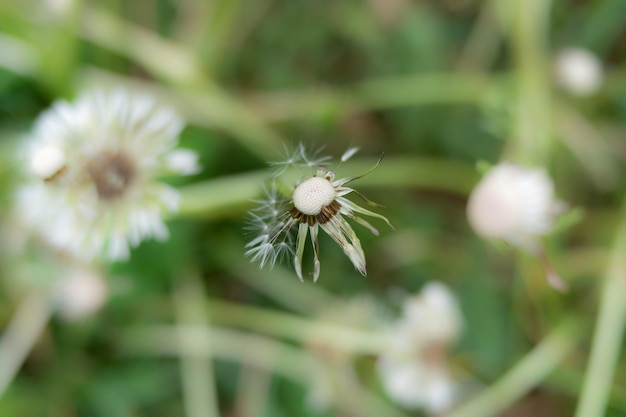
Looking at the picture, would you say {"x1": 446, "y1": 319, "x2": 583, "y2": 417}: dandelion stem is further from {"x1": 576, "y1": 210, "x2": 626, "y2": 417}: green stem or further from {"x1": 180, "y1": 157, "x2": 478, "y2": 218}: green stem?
{"x1": 180, "y1": 157, "x2": 478, "y2": 218}: green stem

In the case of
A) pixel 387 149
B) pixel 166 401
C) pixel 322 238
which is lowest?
pixel 166 401

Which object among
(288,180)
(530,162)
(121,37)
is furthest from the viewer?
(121,37)

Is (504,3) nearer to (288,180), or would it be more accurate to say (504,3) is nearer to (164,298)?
(288,180)

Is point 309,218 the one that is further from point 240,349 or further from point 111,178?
point 240,349

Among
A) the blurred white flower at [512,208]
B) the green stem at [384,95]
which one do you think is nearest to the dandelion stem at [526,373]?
the blurred white flower at [512,208]

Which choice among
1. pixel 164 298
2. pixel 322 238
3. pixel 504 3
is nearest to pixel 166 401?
pixel 164 298

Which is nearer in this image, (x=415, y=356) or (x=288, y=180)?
(x=288, y=180)
